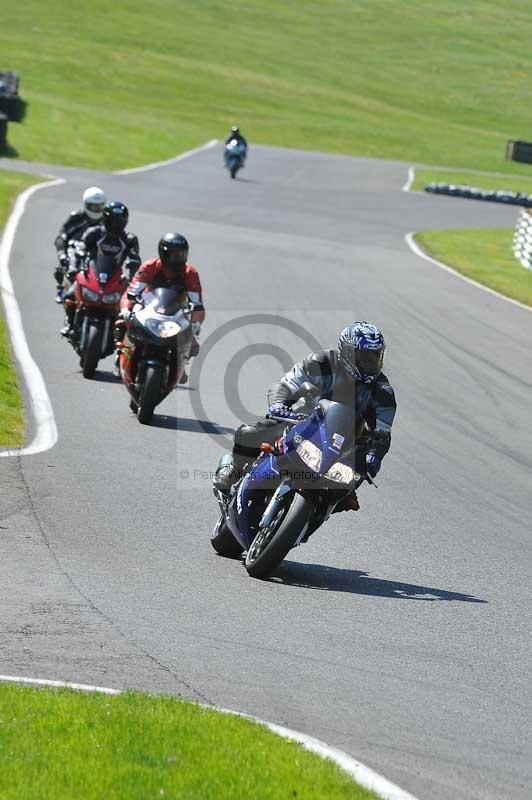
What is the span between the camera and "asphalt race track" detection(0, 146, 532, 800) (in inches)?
252

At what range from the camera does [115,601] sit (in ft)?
25.6

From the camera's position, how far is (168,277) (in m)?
14.1

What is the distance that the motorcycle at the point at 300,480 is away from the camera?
27.3 ft

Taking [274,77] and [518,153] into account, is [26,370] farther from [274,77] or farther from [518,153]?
[274,77]

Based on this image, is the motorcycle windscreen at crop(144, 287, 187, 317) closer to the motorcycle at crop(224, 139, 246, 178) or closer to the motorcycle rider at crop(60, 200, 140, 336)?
the motorcycle rider at crop(60, 200, 140, 336)

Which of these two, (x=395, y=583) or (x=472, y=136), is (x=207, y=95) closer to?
(x=472, y=136)

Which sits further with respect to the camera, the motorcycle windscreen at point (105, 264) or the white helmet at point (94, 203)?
the white helmet at point (94, 203)

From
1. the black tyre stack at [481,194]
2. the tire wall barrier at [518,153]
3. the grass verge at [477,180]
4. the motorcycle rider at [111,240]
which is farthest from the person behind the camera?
the tire wall barrier at [518,153]

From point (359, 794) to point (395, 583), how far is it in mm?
3884

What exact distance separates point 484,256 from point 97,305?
18966 mm

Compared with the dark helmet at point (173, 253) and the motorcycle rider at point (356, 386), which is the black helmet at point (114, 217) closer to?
the dark helmet at point (173, 253)

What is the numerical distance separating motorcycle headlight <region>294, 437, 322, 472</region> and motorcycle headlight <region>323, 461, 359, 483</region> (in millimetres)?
73

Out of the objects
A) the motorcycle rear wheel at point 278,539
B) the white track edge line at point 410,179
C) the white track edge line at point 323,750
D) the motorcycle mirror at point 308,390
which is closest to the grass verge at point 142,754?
→ the white track edge line at point 323,750

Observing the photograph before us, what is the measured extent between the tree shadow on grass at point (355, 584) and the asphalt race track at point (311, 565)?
0.09 feet
